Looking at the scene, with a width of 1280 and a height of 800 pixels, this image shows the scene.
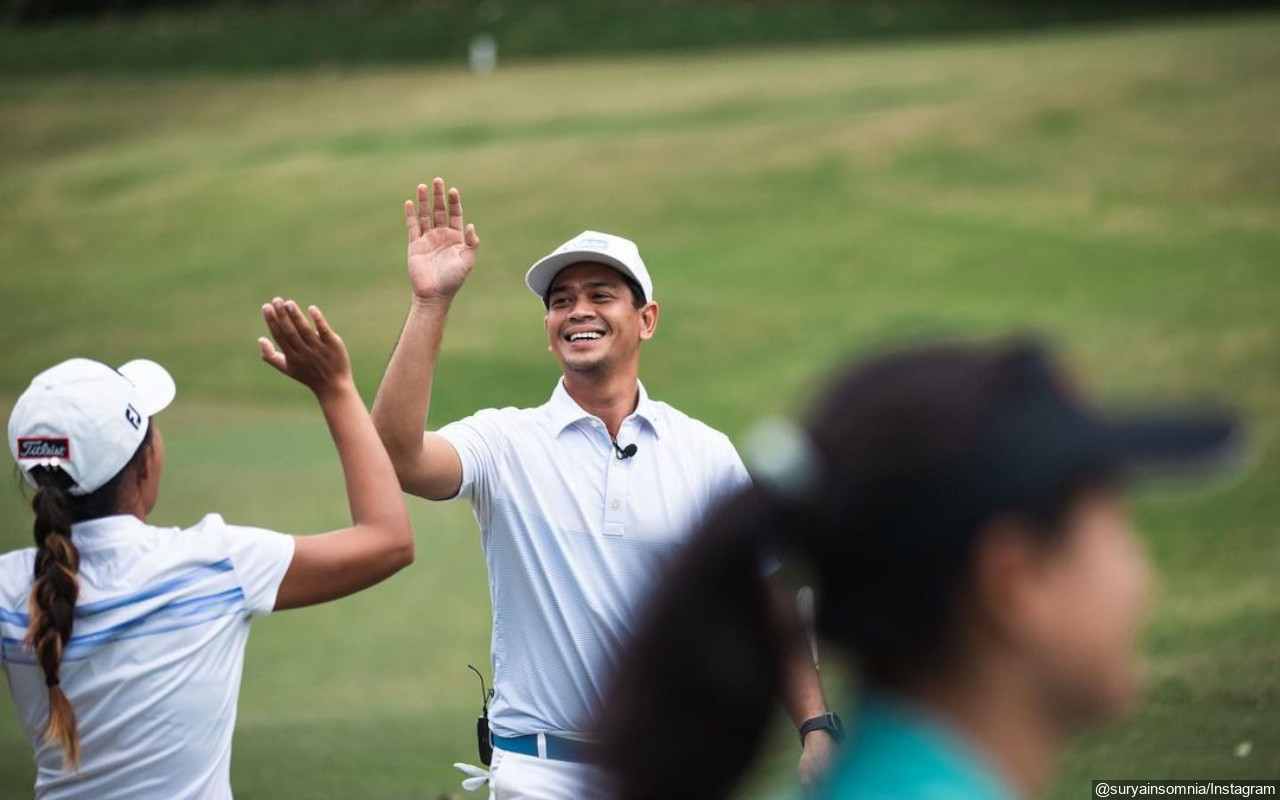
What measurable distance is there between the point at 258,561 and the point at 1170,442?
2.25 m

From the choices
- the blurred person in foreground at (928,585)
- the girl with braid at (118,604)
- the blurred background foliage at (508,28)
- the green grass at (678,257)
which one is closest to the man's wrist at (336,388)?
the girl with braid at (118,604)

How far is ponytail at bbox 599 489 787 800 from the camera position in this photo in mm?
1658

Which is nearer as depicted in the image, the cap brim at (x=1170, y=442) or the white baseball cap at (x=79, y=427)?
the cap brim at (x=1170, y=442)

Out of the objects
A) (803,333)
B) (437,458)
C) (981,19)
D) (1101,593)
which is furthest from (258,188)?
(1101,593)

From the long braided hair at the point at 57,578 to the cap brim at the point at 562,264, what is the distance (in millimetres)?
1756

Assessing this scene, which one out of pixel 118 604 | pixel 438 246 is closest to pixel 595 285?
pixel 438 246

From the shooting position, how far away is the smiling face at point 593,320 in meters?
4.88

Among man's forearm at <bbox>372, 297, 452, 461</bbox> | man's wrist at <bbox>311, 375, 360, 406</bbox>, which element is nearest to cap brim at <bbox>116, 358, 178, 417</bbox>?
man's wrist at <bbox>311, 375, 360, 406</bbox>

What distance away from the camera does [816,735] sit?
434 cm

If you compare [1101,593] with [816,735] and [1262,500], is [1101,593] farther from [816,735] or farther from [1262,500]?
[1262,500]

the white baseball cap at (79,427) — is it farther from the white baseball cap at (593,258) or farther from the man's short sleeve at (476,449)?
the white baseball cap at (593,258)

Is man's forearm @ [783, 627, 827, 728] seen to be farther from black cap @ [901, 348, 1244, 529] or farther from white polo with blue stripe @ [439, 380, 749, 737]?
black cap @ [901, 348, 1244, 529]

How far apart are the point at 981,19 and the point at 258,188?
60.8 ft

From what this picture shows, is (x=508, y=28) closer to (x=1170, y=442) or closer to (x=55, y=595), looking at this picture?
(x=55, y=595)
